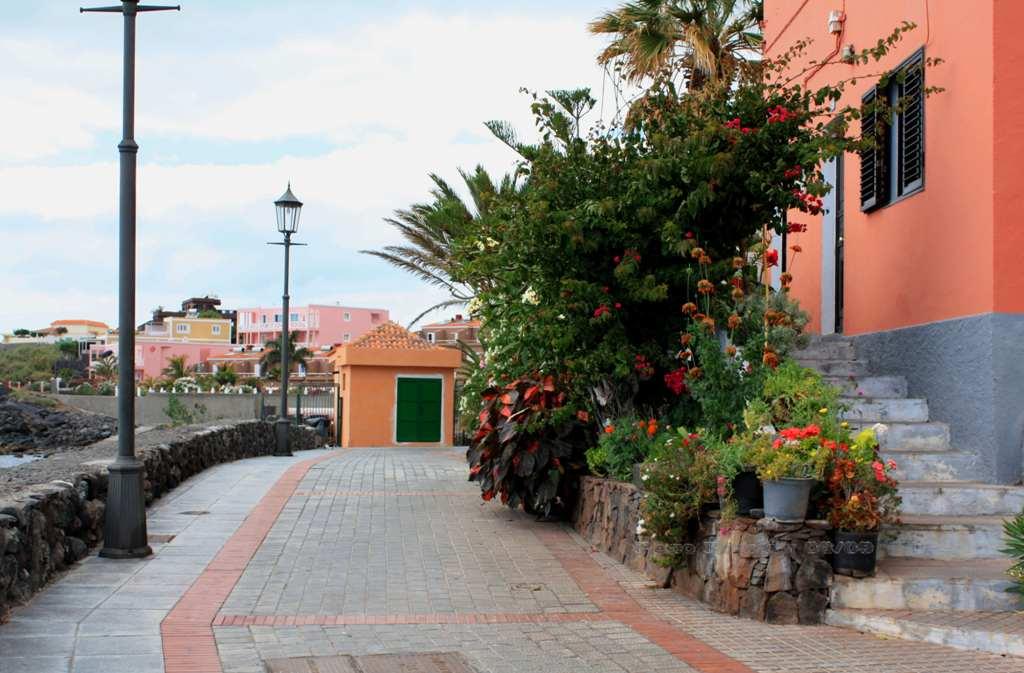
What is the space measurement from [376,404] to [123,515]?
22.8 m

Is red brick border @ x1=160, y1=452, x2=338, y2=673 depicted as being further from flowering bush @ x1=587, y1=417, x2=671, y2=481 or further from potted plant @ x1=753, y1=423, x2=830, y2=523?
potted plant @ x1=753, y1=423, x2=830, y2=523

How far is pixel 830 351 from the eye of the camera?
11.4m

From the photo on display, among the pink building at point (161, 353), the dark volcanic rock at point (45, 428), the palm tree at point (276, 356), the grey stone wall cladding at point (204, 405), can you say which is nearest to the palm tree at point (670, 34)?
the grey stone wall cladding at point (204, 405)

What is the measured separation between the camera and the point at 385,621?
7.11 metres

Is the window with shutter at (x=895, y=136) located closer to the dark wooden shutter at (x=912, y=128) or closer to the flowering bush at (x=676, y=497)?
the dark wooden shutter at (x=912, y=128)

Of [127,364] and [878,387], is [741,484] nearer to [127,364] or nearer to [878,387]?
[878,387]

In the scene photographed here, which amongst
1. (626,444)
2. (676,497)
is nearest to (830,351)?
(626,444)

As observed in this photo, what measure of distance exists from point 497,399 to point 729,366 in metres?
3.64

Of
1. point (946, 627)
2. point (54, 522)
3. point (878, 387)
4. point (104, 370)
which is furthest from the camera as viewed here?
point (104, 370)

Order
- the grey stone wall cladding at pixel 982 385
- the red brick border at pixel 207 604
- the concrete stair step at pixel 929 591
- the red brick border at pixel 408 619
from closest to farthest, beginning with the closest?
the red brick border at pixel 207 604 < the concrete stair step at pixel 929 591 < the red brick border at pixel 408 619 < the grey stone wall cladding at pixel 982 385

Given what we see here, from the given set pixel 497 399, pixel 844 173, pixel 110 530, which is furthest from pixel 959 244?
pixel 110 530

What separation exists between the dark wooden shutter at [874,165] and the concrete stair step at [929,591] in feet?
16.4

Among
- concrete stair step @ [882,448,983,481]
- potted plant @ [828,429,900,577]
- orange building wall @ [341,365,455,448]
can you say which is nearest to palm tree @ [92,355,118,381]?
orange building wall @ [341,365,455,448]

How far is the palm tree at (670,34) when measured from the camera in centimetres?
1838
